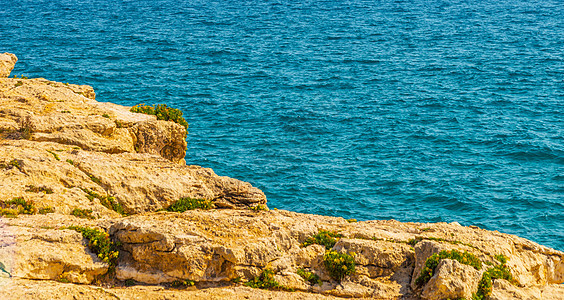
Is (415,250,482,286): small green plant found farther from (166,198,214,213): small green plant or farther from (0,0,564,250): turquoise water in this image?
(0,0,564,250): turquoise water

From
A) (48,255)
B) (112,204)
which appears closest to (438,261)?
(112,204)

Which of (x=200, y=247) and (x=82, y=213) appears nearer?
(x=200, y=247)

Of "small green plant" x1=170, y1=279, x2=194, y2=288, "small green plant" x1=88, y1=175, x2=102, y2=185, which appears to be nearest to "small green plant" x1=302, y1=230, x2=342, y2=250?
"small green plant" x1=170, y1=279, x2=194, y2=288

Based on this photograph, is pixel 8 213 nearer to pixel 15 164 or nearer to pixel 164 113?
pixel 15 164

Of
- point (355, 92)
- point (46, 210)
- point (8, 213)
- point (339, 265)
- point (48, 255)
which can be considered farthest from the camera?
point (355, 92)

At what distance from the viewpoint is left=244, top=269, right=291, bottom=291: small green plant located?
18625 millimetres

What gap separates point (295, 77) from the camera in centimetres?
7250

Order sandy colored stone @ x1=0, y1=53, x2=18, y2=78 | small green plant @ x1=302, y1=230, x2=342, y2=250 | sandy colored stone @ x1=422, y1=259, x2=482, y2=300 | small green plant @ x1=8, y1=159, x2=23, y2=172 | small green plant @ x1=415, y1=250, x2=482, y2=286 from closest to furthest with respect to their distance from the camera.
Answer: sandy colored stone @ x1=422, y1=259, x2=482, y2=300
small green plant @ x1=415, y1=250, x2=482, y2=286
small green plant @ x1=302, y1=230, x2=342, y2=250
small green plant @ x1=8, y1=159, x2=23, y2=172
sandy colored stone @ x1=0, y1=53, x2=18, y2=78

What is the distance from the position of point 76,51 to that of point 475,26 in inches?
2781

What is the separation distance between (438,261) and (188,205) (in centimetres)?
1056

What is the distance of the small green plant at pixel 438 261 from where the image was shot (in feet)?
61.0

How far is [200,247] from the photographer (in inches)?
742

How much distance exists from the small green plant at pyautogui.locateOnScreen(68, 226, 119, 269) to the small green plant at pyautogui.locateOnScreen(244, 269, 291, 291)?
15.8ft

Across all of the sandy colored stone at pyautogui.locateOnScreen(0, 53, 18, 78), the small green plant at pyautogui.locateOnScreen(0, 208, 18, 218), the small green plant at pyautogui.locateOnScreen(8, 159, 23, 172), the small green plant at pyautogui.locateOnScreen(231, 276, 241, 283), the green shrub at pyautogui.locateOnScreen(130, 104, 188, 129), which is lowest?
the small green plant at pyautogui.locateOnScreen(231, 276, 241, 283)
